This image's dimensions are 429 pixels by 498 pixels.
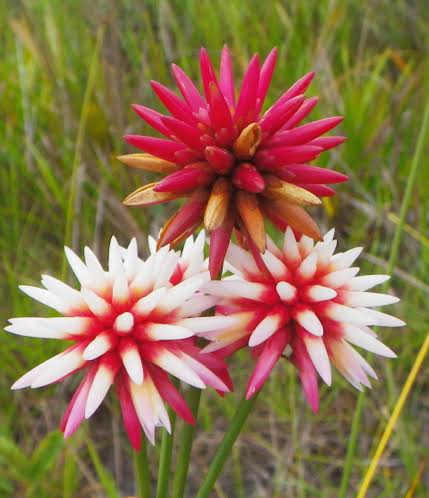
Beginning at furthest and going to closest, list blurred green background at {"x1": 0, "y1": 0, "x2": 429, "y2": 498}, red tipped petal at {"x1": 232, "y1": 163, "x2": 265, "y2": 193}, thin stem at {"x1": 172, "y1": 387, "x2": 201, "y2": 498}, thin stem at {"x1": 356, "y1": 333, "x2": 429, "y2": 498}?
blurred green background at {"x1": 0, "y1": 0, "x2": 429, "y2": 498}, thin stem at {"x1": 356, "y1": 333, "x2": 429, "y2": 498}, thin stem at {"x1": 172, "y1": 387, "x2": 201, "y2": 498}, red tipped petal at {"x1": 232, "y1": 163, "x2": 265, "y2": 193}

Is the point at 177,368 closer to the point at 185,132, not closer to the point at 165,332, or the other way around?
the point at 165,332

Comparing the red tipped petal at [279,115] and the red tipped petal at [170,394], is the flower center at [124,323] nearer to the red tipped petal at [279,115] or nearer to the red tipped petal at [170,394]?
the red tipped petal at [170,394]

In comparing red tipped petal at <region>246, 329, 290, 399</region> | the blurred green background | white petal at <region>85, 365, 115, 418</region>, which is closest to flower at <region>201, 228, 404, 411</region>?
red tipped petal at <region>246, 329, 290, 399</region>

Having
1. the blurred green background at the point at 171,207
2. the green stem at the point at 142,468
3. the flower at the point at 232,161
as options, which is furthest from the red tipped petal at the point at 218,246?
the blurred green background at the point at 171,207

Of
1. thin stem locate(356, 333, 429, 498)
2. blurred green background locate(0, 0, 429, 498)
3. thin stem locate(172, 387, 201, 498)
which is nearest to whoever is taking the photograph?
thin stem locate(172, 387, 201, 498)

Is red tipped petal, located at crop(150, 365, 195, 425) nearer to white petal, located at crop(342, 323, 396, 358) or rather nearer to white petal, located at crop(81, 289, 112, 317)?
white petal, located at crop(81, 289, 112, 317)

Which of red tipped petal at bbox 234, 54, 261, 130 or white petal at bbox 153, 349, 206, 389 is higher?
red tipped petal at bbox 234, 54, 261, 130
